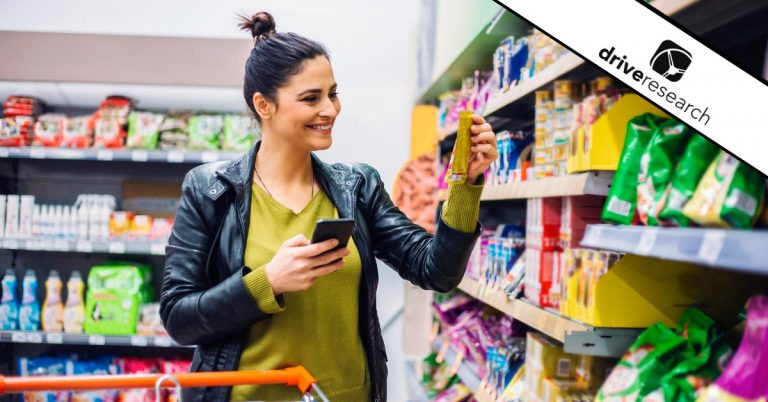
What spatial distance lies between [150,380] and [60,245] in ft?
9.22

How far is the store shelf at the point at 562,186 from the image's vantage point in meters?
1.72

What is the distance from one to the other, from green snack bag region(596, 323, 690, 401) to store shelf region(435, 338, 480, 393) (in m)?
1.48

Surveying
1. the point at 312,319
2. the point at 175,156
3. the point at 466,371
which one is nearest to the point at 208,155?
the point at 175,156

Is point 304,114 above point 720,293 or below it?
above

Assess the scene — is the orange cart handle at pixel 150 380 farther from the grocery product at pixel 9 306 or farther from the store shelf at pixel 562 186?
the grocery product at pixel 9 306

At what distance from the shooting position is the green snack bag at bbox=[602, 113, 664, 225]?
4.90ft

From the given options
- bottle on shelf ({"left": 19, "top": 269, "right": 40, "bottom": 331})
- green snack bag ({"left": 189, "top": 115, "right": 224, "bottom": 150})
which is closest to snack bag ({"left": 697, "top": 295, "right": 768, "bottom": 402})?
green snack bag ({"left": 189, "top": 115, "right": 224, "bottom": 150})

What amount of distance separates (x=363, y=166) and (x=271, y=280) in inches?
20.5

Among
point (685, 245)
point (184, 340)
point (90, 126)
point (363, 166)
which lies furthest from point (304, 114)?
point (90, 126)

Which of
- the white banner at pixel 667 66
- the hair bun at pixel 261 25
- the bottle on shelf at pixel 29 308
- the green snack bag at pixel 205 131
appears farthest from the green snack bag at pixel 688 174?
the bottle on shelf at pixel 29 308

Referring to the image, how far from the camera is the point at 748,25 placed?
1598 millimetres

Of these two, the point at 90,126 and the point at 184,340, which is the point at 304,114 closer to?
the point at 184,340

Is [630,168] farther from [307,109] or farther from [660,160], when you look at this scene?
[307,109]

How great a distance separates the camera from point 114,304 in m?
4.07
